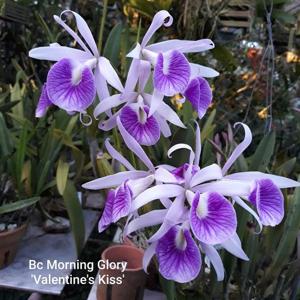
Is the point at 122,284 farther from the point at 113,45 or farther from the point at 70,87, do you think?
the point at 113,45

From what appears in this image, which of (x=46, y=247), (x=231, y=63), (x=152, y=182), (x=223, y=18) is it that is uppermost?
(x=223, y=18)

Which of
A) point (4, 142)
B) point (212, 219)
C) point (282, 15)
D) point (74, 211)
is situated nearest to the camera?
point (212, 219)

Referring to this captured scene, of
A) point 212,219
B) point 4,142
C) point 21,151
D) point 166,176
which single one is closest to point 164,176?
point 166,176

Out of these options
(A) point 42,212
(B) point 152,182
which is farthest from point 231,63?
(B) point 152,182

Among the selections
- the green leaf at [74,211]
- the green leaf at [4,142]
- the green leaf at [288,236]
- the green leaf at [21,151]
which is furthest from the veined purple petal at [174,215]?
the green leaf at [4,142]

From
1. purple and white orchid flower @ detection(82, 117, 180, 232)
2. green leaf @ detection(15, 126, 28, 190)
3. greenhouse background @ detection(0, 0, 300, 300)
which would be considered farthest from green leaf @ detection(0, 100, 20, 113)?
purple and white orchid flower @ detection(82, 117, 180, 232)

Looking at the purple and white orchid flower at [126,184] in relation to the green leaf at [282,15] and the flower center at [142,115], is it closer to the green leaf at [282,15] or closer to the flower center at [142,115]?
the flower center at [142,115]

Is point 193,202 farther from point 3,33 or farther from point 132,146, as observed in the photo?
point 3,33
